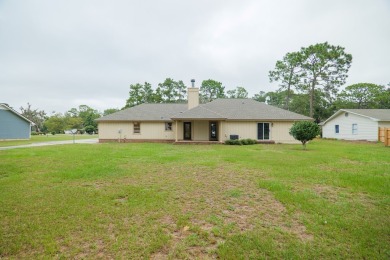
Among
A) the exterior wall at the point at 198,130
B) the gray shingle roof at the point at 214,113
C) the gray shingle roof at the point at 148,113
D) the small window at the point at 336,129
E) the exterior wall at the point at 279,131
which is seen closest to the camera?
the gray shingle roof at the point at 214,113

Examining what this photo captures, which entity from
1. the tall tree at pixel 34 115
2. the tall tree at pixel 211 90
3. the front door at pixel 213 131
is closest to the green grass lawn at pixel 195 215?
the front door at pixel 213 131

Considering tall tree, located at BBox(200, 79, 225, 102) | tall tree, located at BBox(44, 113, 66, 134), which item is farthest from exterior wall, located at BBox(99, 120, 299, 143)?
tall tree, located at BBox(44, 113, 66, 134)

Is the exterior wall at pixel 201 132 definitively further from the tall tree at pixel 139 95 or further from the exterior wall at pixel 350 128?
the tall tree at pixel 139 95

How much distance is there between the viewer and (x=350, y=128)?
75.6 ft

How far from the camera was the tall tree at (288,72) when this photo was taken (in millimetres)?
34206

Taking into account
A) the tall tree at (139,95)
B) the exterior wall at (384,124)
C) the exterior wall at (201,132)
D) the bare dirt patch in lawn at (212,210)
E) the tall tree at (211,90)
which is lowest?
the bare dirt patch in lawn at (212,210)

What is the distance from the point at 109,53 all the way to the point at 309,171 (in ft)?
68.9

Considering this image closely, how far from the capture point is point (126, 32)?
16.9 meters

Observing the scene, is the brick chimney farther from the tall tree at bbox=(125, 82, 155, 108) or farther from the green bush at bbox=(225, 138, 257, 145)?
the tall tree at bbox=(125, 82, 155, 108)

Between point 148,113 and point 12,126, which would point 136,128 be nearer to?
point 148,113

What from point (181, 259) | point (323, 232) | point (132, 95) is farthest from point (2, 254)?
point (132, 95)

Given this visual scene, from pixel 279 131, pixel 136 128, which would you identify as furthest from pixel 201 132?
pixel 279 131

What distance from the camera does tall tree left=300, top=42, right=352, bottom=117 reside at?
101ft

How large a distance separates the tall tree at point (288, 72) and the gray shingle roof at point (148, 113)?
77.3 feet
